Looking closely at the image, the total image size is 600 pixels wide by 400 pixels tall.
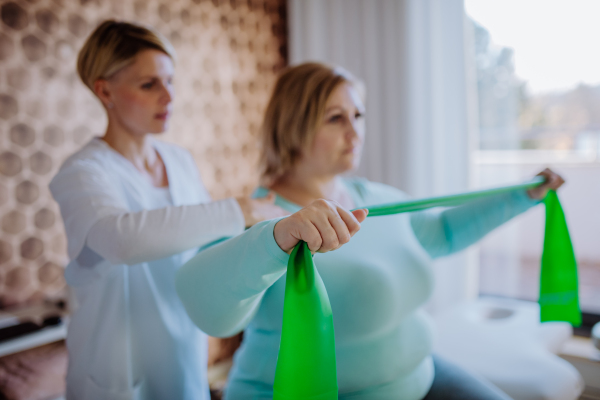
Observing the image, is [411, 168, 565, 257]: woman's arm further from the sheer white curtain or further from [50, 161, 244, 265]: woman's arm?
the sheer white curtain

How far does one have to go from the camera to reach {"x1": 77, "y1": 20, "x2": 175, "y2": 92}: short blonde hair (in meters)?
1.07

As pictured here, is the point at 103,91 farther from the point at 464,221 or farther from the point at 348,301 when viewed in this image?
the point at 464,221

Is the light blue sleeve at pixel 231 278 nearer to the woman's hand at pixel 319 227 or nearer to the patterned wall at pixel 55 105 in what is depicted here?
the woman's hand at pixel 319 227

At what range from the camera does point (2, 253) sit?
6.00 feet

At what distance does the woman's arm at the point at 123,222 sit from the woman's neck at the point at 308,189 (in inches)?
12.6

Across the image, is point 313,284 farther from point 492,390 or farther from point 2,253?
point 2,253

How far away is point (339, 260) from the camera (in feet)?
3.44

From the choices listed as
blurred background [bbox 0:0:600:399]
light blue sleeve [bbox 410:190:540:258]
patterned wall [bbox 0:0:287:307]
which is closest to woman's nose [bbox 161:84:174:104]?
light blue sleeve [bbox 410:190:540:258]

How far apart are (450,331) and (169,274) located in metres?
1.30

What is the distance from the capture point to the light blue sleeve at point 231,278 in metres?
0.75

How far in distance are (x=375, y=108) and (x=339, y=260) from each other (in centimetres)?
181

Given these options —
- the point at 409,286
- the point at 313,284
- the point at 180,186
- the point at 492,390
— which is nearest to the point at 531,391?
the point at 492,390

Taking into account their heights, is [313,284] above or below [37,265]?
above

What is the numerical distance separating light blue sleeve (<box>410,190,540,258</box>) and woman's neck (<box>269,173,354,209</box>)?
0.25 m
